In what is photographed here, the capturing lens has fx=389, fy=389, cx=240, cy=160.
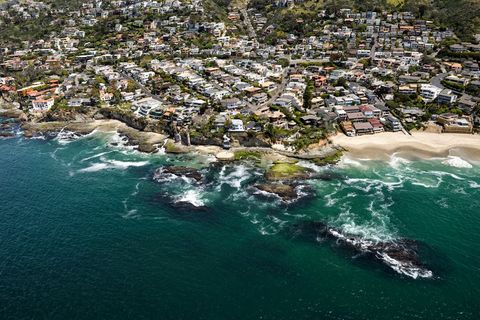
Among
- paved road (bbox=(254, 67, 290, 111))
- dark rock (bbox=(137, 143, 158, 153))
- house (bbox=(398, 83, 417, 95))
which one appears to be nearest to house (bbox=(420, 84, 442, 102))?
house (bbox=(398, 83, 417, 95))

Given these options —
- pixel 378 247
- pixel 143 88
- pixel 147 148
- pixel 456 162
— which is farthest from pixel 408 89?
pixel 143 88

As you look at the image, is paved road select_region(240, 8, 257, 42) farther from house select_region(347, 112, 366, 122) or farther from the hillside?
house select_region(347, 112, 366, 122)

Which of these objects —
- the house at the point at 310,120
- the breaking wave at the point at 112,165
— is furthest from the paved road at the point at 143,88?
the house at the point at 310,120

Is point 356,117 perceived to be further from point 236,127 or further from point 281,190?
point 281,190

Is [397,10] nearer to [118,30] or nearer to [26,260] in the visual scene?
[118,30]

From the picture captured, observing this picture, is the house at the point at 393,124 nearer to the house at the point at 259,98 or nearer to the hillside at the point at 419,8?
the house at the point at 259,98

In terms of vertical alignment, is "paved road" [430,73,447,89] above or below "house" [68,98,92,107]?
above
